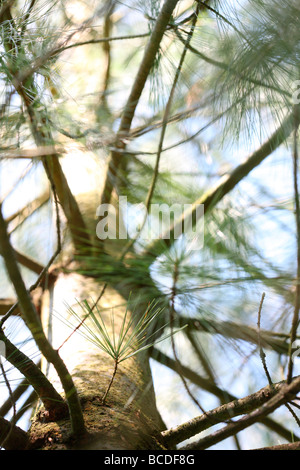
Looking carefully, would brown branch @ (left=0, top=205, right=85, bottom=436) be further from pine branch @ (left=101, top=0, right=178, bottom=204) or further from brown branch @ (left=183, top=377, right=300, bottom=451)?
pine branch @ (left=101, top=0, right=178, bottom=204)

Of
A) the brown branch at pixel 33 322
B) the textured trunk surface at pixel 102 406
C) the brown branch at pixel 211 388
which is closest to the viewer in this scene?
the brown branch at pixel 33 322

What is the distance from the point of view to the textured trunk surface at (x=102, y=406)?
2.33 ft

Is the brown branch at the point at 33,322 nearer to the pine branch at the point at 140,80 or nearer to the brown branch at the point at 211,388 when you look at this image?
the pine branch at the point at 140,80

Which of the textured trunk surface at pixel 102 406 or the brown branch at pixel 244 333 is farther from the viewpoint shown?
the brown branch at pixel 244 333

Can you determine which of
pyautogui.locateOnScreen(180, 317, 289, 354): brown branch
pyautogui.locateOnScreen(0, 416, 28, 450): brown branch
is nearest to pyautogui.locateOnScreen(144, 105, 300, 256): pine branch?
pyautogui.locateOnScreen(180, 317, 289, 354): brown branch

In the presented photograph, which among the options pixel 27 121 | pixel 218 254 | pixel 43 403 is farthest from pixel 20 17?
pixel 43 403

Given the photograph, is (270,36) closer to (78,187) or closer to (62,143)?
(62,143)

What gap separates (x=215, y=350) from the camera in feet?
4.18

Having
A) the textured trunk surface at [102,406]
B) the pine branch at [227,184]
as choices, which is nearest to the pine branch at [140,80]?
the pine branch at [227,184]

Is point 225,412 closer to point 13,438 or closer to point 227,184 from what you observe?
point 13,438

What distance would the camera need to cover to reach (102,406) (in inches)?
31.4

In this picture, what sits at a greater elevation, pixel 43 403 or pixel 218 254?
pixel 218 254

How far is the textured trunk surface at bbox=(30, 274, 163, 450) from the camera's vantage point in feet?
2.33

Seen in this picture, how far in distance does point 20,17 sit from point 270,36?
0.56 meters
